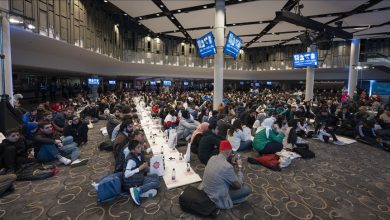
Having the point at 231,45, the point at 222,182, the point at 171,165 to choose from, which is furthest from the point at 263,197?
the point at 231,45

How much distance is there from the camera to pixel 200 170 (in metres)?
4.96

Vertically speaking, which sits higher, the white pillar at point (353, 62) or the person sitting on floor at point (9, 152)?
the white pillar at point (353, 62)

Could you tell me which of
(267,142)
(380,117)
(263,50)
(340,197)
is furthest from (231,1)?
(263,50)

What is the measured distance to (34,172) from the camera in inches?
176

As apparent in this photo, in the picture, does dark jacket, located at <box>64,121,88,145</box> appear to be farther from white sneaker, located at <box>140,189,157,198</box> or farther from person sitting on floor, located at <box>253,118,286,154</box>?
person sitting on floor, located at <box>253,118,286,154</box>

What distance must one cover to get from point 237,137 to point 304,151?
1.98 m

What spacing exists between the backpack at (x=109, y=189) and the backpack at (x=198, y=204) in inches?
46.7

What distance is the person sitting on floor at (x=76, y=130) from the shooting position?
659cm

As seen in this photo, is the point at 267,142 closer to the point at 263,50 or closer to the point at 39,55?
the point at 39,55

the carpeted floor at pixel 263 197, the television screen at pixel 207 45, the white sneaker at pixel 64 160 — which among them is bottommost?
the carpeted floor at pixel 263 197

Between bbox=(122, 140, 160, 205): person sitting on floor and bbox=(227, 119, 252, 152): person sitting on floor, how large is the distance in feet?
9.43

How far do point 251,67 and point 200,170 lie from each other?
80.1 feet

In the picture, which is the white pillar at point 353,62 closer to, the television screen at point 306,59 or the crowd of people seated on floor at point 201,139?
the television screen at point 306,59

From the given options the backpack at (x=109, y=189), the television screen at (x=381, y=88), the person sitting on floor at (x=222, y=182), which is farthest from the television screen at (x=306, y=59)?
the television screen at (x=381, y=88)
